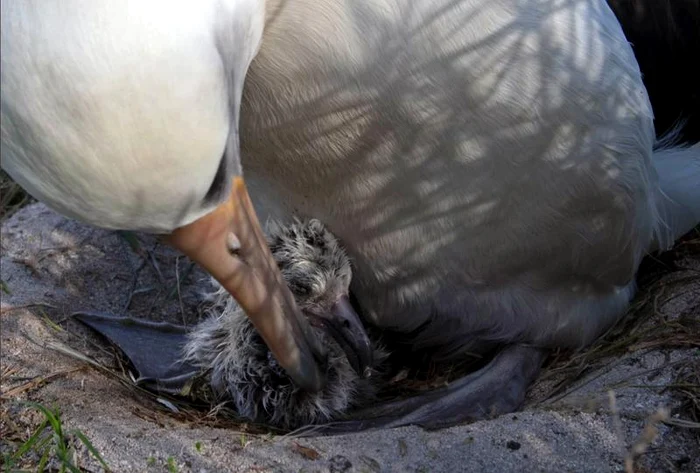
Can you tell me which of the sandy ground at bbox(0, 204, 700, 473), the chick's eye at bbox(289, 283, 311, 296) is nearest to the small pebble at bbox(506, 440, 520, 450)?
the sandy ground at bbox(0, 204, 700, 473)

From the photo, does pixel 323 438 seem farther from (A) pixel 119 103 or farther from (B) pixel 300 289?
(A) pixel 119 103

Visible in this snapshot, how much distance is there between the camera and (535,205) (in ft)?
9.45

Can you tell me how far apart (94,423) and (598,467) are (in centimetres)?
126

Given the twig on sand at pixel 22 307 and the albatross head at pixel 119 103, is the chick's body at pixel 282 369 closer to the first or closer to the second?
the twig on sand at pixel 22 307

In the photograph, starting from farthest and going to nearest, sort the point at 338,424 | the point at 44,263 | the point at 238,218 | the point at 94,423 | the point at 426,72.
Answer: the point at 44,263 < the point at 338,424 < the point at 94,423 < the point at 426,72 < the point at 238,218

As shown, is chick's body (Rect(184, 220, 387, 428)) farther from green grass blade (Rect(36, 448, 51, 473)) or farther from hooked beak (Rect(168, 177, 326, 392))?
green grass blade (Rect(36, 448, 51, 473))

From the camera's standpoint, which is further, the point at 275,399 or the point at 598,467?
the point at 275,399

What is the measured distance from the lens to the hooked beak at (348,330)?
3125 mm

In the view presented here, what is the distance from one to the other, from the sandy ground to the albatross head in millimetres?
735

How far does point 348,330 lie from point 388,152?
24.6 inches

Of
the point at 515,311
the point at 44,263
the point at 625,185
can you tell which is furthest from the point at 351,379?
the point at 44,263

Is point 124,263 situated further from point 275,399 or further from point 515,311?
point 515,311

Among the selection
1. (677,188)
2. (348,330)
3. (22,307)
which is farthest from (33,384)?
(677,188)

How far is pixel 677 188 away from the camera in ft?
11.0
